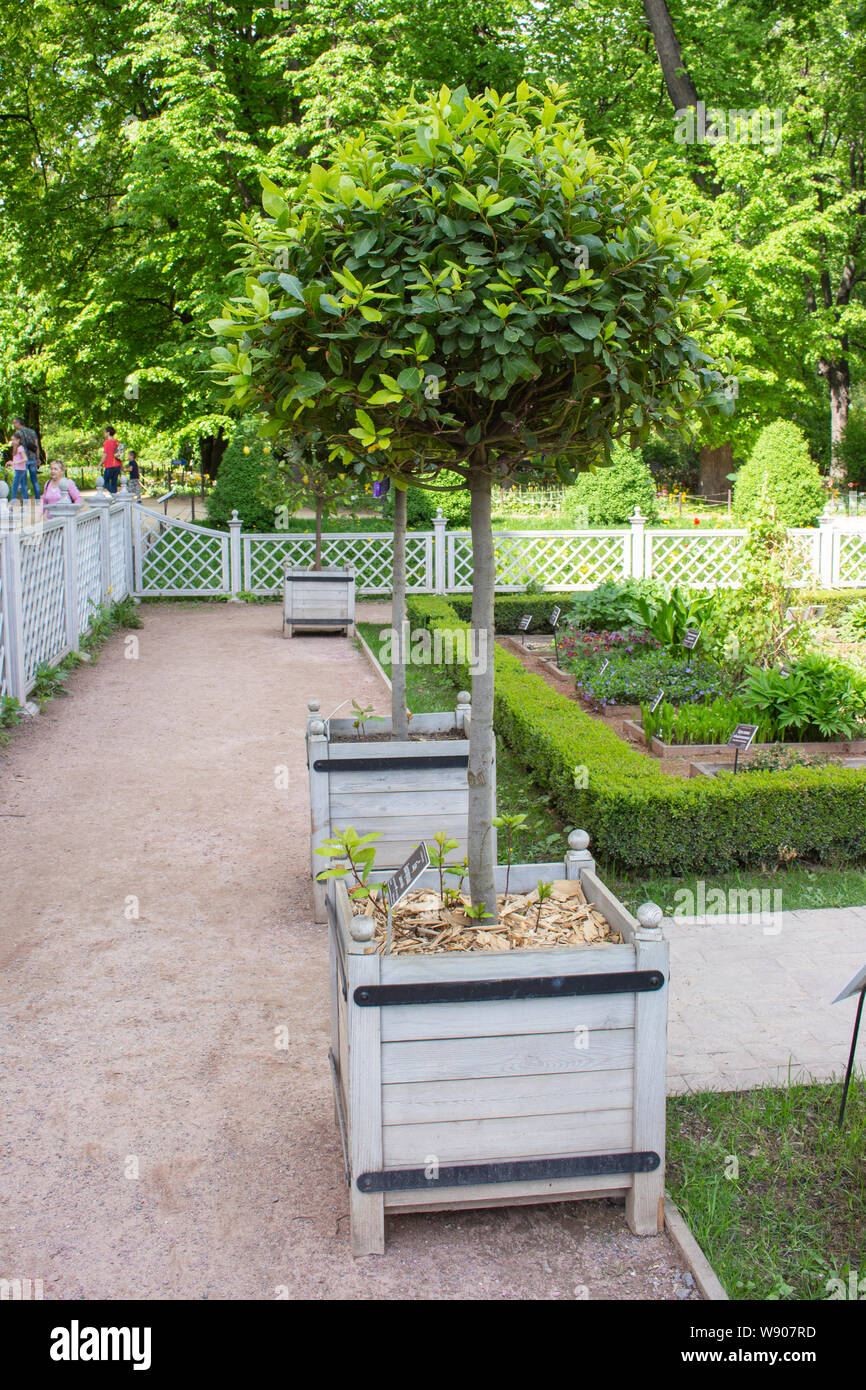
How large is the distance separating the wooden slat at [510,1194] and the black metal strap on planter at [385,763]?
2222 millimetres

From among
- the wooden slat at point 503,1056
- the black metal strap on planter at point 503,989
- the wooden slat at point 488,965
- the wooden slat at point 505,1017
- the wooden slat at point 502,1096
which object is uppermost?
the wooden slat at point 488,965

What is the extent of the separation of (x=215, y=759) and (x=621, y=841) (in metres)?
3.40

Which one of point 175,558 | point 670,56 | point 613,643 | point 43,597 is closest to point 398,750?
point 613,643

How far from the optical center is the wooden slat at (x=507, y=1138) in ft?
9.59

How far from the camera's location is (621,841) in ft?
18.6

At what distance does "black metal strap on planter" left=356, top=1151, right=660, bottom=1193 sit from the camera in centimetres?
289

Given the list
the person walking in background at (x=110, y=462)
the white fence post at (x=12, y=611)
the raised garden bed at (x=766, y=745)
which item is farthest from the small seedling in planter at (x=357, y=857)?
the person walking in background at (x=110, y=462)

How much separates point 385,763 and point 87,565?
8809 millimetres

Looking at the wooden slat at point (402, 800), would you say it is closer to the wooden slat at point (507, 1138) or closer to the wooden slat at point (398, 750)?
the wooden slat at point (398, 750)

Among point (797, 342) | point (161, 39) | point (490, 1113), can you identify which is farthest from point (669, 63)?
point (490, 1113)

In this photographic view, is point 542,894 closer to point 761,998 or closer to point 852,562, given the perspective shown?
point 761,998

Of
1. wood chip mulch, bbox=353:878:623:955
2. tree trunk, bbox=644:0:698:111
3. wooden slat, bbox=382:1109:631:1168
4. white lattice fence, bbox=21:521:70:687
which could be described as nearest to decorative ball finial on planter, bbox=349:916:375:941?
wood chip mulch, bbox=353:878:623:955

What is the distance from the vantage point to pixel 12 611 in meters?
8.91

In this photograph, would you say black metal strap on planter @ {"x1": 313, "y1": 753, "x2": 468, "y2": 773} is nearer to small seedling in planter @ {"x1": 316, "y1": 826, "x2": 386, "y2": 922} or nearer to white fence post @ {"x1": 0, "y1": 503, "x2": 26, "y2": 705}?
small seedling in planter @ {"x1": 316, "y1": 826, "x2": 386, "y2": 922}
